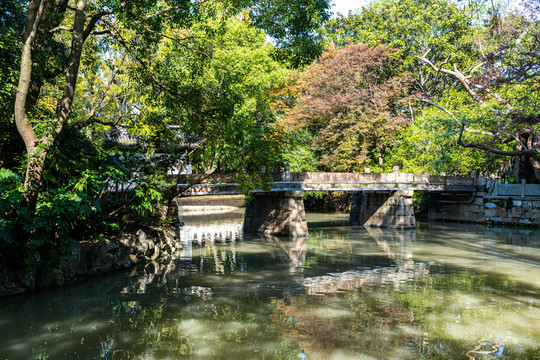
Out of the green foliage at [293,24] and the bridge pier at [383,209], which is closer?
the green foliage at [293,24]

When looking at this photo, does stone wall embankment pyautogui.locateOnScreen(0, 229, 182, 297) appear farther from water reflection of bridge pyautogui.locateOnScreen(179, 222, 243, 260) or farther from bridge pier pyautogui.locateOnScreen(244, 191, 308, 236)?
bridge pier pyautogui.locateOnScreen(244, 191, 308, 236)

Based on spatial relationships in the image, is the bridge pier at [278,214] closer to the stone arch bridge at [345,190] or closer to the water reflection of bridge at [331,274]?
the stone arch bridge at [345,190]

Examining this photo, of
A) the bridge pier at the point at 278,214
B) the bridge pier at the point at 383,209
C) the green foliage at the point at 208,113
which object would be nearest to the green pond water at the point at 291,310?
the green foliage at the point at 208,113

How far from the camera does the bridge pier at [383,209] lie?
2494 cm

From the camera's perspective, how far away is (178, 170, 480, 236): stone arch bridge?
67.6 feet

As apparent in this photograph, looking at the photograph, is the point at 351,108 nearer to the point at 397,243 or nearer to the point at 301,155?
the point at 301,155

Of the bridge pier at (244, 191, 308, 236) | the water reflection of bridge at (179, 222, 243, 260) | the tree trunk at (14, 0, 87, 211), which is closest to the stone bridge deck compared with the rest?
the bridge pier at (244, 191, 308, 236)

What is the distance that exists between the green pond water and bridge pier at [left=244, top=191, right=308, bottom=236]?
5.57 meters

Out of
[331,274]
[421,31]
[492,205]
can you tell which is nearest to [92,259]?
[331,274]

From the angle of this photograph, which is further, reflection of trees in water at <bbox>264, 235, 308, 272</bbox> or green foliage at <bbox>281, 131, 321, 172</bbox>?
green foliage at <bbox>281, 131, 321, 172</bbox>

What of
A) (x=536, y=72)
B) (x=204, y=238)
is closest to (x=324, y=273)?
(x=204, y=238)

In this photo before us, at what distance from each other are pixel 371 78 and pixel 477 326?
26569mm

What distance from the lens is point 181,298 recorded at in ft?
31.8

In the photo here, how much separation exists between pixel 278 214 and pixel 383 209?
7804 mm
